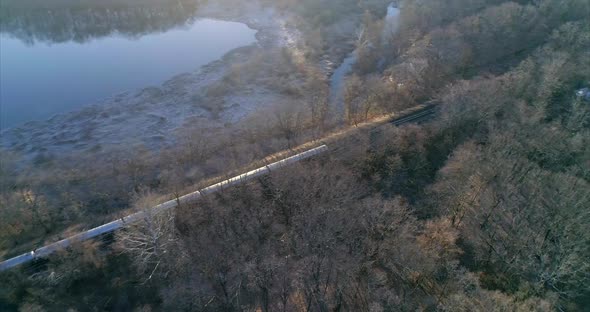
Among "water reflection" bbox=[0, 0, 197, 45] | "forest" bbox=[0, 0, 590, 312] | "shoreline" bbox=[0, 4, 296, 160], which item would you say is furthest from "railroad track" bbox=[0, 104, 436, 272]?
"water reflection" bbox=[0, 0, 197, 45]

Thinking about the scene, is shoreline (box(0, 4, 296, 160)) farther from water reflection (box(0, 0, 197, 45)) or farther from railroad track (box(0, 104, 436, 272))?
water reflection (box(0, 0, 197, 45))

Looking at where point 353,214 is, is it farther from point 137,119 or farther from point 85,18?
point 85,18

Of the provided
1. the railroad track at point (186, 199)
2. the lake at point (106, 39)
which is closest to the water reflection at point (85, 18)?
the lake at point (106, 39)

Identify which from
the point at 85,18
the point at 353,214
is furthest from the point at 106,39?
the point at 353,214

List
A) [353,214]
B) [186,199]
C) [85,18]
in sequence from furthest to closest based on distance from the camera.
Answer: [85,18], [186,199], [353,214]

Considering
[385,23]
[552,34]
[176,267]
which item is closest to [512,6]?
[552,34]
